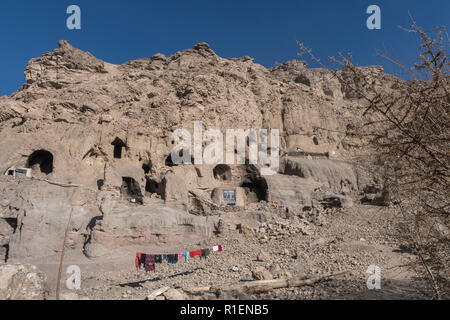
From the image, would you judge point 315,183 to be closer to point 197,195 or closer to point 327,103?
point 197,195

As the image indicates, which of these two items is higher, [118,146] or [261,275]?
[118,146]

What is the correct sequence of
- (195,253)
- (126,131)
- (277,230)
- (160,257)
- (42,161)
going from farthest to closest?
(126,131), (42,161), (277,230), (195,253), (160,257)

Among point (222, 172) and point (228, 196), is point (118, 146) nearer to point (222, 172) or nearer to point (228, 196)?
point (222, 172)

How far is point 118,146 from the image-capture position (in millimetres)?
20797

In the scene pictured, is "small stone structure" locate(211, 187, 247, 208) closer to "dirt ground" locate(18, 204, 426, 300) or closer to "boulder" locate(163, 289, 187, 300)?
"dirt ground" locate(18, 204, 426, 300)

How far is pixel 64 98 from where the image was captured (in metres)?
20.2

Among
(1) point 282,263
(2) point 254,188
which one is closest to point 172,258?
(1) point 282,263

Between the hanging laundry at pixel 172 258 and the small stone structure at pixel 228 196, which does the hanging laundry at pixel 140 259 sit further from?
the small stone structure at pixel 228 196

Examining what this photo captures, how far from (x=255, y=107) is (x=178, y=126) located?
29.4ft

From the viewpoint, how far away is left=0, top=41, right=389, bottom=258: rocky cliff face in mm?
12445

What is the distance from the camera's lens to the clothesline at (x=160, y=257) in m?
11.0

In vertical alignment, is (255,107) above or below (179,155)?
above

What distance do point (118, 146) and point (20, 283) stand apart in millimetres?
17337
